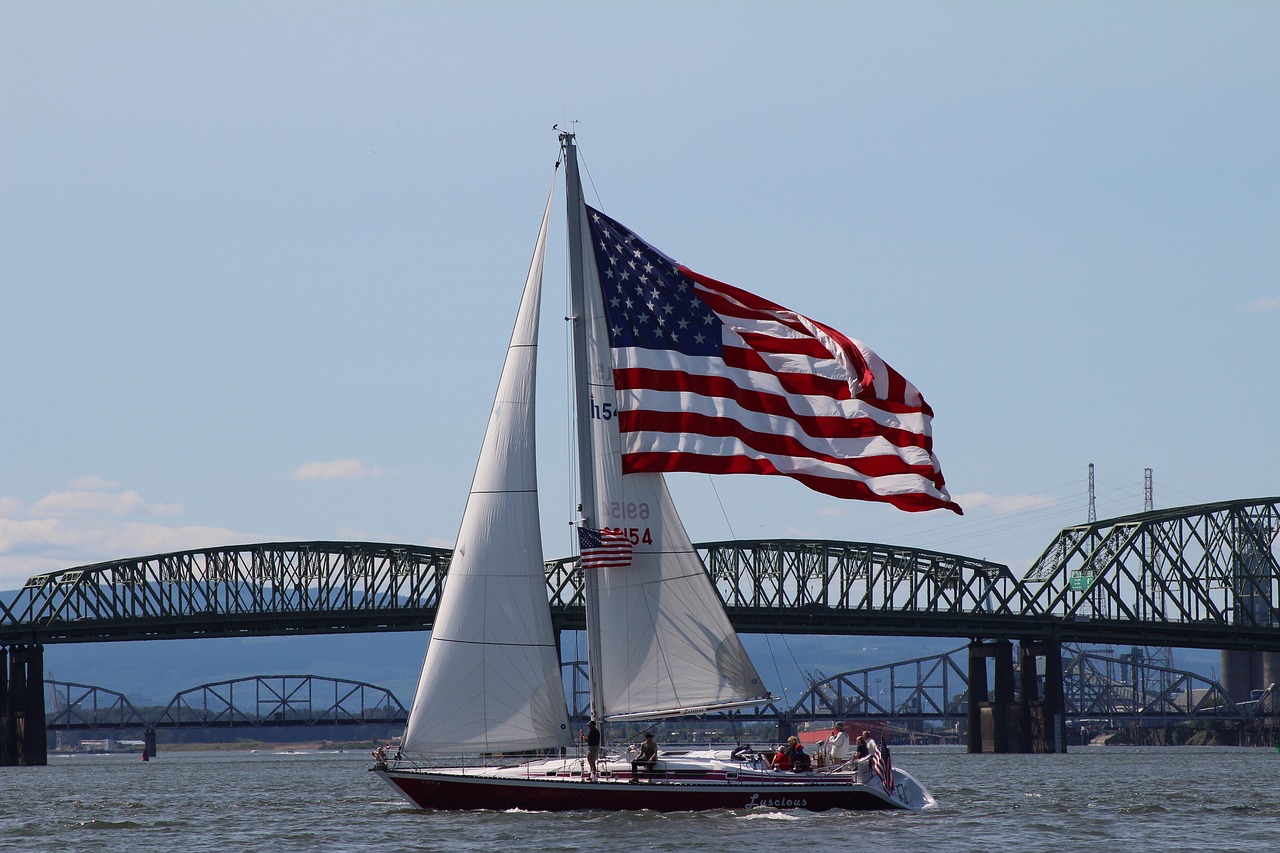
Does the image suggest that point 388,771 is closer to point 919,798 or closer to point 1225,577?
point 919,798

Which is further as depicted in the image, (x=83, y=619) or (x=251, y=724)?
(x=251, y=724)

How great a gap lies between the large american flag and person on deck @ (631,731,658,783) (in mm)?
6742

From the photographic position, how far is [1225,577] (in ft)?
557

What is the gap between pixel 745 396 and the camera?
43.9 metres

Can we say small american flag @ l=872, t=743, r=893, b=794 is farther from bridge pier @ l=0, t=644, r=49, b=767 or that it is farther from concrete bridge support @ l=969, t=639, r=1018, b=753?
concrete bridge support @ l=969, t=639, r=1018, b=753

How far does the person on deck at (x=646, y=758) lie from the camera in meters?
43.8

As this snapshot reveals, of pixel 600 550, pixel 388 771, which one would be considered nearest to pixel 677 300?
pixel 600 550

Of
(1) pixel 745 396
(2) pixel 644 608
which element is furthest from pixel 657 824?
(1) pixel 745 396

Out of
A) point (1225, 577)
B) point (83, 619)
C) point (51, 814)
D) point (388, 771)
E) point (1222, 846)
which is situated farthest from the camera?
point (1225, 577)

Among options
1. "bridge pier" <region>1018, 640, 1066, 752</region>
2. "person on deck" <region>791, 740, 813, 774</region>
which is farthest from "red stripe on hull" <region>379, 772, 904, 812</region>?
"bridge pier" <region>1018, 640, 1066, 752</region>

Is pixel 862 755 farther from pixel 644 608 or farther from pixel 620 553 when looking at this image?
pixel 620 553

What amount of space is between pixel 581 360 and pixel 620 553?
15.6 feet

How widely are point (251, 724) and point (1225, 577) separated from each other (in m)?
94.6

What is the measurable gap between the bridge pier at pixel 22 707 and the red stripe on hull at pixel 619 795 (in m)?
87.6
